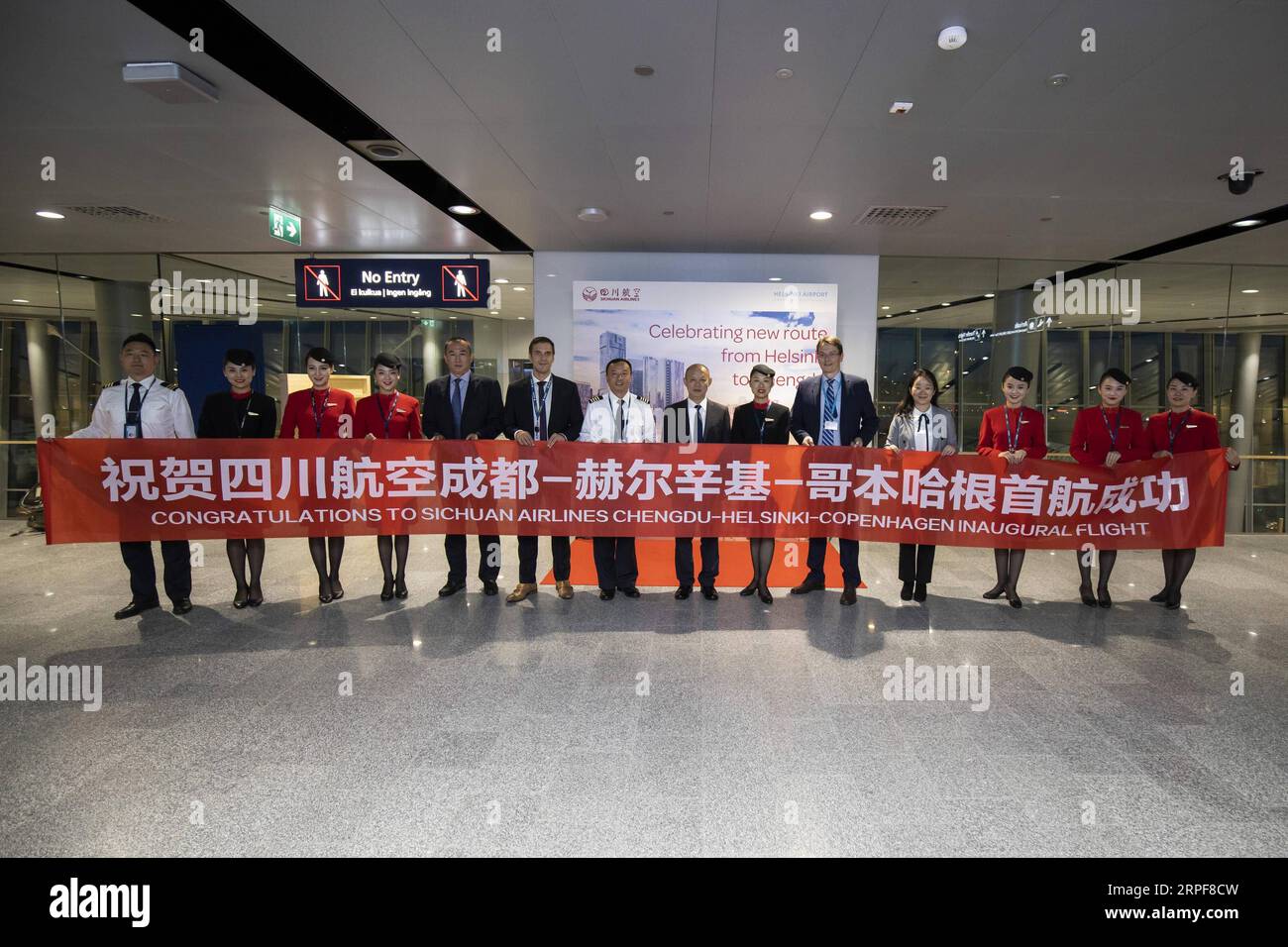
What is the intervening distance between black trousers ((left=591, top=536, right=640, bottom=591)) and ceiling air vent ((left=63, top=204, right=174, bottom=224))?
5285mm

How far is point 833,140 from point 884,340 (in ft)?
22.0

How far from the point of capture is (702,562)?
197 inches

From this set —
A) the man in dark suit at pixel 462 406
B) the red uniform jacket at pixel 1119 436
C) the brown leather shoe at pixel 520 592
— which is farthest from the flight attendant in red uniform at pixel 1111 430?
→ the man in dark suit at pixel 462 406

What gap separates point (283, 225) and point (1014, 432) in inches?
255

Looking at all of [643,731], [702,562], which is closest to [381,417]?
[702,562]

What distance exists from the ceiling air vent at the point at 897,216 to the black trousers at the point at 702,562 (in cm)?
324

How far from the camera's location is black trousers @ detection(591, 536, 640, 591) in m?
4.92

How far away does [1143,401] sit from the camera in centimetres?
1088

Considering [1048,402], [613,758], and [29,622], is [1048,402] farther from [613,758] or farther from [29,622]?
[29,622]

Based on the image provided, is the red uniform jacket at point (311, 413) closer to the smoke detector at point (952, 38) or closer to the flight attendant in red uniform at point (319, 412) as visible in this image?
the flight attendant in red uniform at point (319, 412)

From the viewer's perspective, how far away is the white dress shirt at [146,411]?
14.5ft
